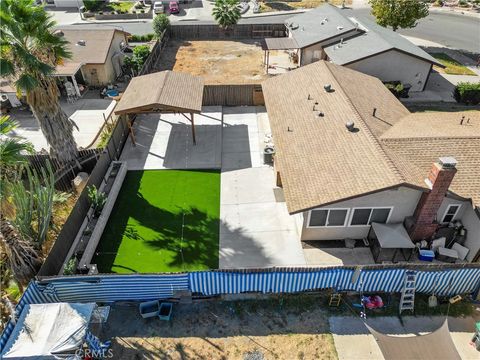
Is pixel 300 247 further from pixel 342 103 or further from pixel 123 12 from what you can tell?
pixel 123 12

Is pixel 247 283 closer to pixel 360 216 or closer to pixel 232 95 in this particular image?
pixel 360 216

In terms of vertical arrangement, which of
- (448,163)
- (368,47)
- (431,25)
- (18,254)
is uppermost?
(368,47)

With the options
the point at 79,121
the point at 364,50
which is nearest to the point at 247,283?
the point at 79,121

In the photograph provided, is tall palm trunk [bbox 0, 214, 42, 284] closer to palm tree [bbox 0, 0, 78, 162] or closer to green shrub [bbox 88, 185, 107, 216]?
green shrub [bbox 88, 185, 107, 216]

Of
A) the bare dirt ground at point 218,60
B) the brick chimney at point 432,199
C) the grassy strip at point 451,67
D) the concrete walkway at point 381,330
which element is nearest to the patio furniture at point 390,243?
the brick chimney at point 432,199

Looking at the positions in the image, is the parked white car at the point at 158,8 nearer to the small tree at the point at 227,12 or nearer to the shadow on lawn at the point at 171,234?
the small tree at the point at 227,12

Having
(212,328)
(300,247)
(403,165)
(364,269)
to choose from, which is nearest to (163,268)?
(212,328)

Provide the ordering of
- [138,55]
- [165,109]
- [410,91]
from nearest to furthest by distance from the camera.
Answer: [165,109] < [410,91] < [138,55]
